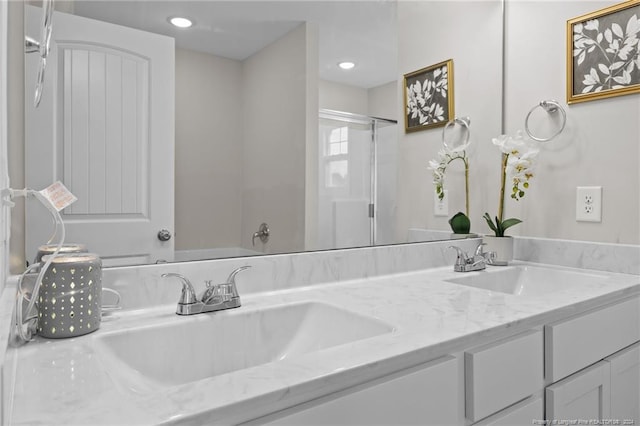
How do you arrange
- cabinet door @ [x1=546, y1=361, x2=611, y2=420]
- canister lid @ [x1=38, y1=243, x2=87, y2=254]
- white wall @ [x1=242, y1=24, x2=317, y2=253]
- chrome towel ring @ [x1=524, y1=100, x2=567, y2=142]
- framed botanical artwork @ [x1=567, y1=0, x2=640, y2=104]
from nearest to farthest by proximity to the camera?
canister lid @ [x1=38, y1=243, x2=87, y2=254] → cabinet door @ [x1=546, y1=361, x2=611, y2=420] → white wall @ [x1=242, y1=24, x2=317, y2=253] → framed botanical artwork @ [x1=567, y1=0, x2=640, y2=104] → chrome towel ring @ [x1=524, y1=100, x2=567, y2=142]

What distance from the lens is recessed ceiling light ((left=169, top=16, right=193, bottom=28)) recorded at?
1034mm

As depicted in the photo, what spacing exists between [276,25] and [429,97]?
28.4 inches

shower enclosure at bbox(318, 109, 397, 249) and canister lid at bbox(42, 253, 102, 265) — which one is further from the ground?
shower enclosure at bbox(318, 109, 397, 249)

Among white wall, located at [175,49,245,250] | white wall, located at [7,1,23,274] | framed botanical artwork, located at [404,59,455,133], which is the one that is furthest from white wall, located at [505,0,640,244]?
white wall, located at [7,1,23,274]

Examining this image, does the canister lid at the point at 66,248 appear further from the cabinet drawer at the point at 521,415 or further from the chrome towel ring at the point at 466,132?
the chrome towel ring at the point at 466,132

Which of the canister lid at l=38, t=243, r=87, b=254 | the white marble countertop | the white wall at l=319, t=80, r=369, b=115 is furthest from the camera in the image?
the white wall at l=319, t=80, r=369, b=115

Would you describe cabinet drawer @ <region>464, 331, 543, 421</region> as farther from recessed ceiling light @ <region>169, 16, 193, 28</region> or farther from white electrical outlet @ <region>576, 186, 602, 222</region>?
recessed ceiling light @ <region>169, 16, 193, 28</region>

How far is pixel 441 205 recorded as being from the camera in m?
1.65

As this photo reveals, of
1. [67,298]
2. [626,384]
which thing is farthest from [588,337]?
[67,298]

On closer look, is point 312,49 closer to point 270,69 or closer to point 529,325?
point 270,69

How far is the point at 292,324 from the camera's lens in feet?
3.32

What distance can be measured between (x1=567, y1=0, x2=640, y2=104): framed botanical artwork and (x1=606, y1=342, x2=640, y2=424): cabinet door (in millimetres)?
814

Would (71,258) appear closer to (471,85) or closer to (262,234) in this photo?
(262,234)

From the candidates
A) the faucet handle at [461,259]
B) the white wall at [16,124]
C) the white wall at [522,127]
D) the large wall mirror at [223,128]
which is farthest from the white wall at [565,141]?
the white wall at [16,124]
